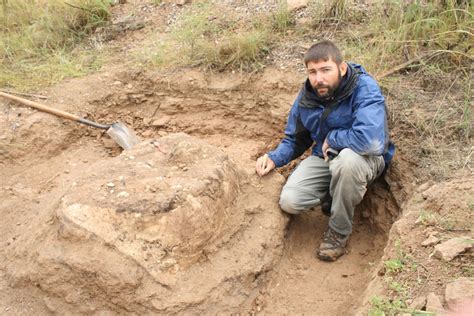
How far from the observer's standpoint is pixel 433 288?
6.90ft

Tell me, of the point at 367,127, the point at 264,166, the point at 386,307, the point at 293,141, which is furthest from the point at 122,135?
the point at 386,307

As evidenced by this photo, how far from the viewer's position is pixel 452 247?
2.21 m

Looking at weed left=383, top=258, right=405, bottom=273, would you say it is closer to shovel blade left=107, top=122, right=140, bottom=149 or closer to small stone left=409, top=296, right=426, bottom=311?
small stone left=409, top=296, right=426, bottom=311

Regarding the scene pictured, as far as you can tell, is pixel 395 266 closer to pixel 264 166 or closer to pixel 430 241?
pixel 430 241

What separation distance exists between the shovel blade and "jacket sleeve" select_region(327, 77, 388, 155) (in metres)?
1.56

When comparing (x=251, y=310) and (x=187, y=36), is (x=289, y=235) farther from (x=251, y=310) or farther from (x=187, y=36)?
(x=187, y=36)

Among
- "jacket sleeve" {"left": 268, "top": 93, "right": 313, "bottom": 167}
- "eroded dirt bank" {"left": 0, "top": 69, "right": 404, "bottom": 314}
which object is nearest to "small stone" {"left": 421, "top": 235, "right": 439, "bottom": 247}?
"eroded dirt bank" {"left": 0, "top": 69, "right": 404, "bottom": 314}

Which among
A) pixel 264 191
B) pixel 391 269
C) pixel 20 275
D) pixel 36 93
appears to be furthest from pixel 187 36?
pixel 391 269

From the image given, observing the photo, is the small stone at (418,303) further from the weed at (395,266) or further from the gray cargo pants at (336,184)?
the gray cargo pants at (336,184)

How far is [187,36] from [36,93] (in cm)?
126

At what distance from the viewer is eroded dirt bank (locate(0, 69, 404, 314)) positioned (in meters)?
2.56

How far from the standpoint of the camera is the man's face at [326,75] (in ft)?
9.22

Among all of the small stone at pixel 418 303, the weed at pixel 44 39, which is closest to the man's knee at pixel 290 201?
the small stone at pixel 418 303

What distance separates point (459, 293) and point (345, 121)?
1.22 m
